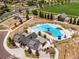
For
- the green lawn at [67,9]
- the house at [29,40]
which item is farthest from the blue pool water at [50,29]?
the green lawn at [67,9]

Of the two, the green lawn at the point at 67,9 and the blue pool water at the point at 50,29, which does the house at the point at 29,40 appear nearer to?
the blue pool water at the point at 50,29

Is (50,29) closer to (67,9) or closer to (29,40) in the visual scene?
(29,40)

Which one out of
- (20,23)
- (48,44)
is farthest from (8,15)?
(48,44)

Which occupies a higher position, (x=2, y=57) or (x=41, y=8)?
(x=41, y=8)

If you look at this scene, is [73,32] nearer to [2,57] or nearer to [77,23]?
[77,23]

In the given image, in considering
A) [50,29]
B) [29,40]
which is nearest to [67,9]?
[50,29]
